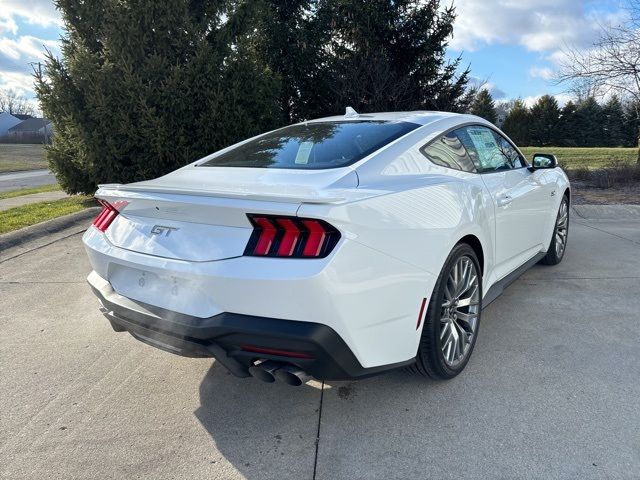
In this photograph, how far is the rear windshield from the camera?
279 cm

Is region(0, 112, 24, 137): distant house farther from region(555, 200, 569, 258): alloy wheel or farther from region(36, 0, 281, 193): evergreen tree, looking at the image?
region(555, 200, 569, 258): alloy wheel

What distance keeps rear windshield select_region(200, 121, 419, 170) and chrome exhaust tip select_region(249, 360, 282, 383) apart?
3.50 feet

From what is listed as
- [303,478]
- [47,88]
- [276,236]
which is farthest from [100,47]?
[303,478]

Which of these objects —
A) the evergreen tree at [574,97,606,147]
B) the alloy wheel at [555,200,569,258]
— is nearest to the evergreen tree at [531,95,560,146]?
the evergreen tree at [574,97,606,147]

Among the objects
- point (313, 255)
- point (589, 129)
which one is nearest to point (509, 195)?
point (313, 255)

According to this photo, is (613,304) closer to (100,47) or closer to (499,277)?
(499,277)

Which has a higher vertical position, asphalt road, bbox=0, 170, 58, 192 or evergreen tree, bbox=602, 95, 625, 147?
evergreen tree, bbox=602, 95, 625, 147

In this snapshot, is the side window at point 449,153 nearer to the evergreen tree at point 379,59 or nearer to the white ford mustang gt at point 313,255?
the white ford mustang gt at point 313,255

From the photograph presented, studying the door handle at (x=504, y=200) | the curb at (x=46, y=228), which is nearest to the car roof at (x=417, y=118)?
the door handle at (x=504, y=200)

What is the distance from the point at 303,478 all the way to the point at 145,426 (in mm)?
925

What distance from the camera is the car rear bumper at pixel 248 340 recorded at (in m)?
2.04

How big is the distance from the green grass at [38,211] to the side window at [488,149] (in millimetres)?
6283

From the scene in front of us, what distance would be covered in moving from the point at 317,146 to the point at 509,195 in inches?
59.1

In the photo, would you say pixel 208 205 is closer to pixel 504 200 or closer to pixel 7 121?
pixel 504 200
